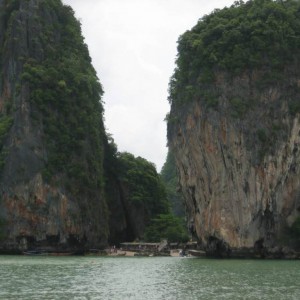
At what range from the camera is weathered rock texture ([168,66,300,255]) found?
4228 cm

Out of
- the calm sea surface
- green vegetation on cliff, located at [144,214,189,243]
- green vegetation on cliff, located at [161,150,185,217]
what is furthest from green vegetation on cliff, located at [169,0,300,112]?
green vegetation on cliff, located at [161,150,185,217]

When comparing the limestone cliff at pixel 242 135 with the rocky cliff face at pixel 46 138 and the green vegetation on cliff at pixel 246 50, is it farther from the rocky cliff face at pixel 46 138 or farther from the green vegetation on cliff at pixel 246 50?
the rocky cliff face at pixel 46 138

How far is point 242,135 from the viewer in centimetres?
4328

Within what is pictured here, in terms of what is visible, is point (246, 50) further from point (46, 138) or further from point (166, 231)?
point (166, 231)

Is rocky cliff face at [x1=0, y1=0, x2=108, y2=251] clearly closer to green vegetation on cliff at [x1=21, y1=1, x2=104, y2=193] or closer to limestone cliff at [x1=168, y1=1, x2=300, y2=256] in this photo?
green vegetation on cliff at [x1=21, y1=1, x2=104, y2=193]

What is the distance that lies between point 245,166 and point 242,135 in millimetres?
2227

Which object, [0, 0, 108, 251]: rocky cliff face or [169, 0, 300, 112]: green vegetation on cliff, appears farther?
[0, 0, 108, 251]: rocky cliff face

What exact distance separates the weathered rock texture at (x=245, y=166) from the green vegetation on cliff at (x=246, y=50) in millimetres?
447

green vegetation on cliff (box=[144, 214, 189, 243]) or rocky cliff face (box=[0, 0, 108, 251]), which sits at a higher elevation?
rocky cliff face (box=[0, 0, 108, 251])

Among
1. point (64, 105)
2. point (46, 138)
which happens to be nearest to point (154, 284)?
point (46, 138)

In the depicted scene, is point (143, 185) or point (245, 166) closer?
point (245, 166)

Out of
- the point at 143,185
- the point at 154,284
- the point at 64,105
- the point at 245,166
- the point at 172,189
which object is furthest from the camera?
the point at 172,189

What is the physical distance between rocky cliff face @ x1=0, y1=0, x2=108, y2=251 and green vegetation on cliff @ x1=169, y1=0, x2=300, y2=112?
54.9 ft

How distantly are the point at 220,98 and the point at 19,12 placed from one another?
2895cm
